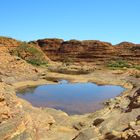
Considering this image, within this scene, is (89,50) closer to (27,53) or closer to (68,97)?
(27,53)

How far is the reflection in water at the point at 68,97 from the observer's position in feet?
101

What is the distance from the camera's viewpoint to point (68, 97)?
36.7 m

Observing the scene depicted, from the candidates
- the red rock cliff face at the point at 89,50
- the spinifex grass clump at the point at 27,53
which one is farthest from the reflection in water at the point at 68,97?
the red rock cliff face at the point at 89,50

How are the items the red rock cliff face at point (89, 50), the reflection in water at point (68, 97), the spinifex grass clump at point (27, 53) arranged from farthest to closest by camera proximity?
1. the red rock cliff face at point (89, 50)
2. the spinifex grass clump at point (27, 53)
3. the reflection in water at point (68, 97)

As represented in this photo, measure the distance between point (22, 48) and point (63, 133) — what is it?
7212 centimetres

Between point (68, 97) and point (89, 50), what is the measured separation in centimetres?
7411

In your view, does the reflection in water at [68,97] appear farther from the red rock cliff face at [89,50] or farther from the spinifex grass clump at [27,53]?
the red rock cliff face at [89,50]

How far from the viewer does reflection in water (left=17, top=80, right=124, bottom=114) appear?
30.9m

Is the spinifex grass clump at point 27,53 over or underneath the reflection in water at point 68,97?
over

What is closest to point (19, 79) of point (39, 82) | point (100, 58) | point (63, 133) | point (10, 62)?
point (39, 82)

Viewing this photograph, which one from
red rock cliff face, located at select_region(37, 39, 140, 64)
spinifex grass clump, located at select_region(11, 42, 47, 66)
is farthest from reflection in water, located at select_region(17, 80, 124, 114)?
red rock cliff face, located at select_region(37, 39, 140, 64)

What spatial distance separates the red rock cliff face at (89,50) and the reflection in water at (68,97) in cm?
5691

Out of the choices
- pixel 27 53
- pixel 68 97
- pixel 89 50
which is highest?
pixel 89 50

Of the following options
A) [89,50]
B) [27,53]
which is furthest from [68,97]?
[89,50]
